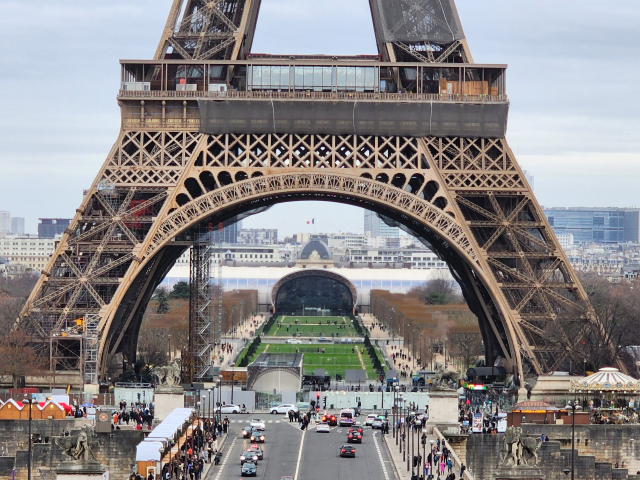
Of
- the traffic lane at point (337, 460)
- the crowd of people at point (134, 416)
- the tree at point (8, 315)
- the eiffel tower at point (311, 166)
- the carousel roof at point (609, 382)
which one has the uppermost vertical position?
the eiffel tower at point (311, 166)

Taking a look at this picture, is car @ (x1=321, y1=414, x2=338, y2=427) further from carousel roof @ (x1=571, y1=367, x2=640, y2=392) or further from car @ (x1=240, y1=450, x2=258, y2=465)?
car @ (x1=240, y1=450, x2=258, y2=465)

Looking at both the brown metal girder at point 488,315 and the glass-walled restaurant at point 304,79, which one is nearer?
the glass-walled restaurant at point 304,79

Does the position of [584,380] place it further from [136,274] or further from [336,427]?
[136,274]

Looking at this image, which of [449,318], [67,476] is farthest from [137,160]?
[449,318]

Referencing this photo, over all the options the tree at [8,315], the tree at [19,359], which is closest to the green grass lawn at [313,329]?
the tree at [8,315]

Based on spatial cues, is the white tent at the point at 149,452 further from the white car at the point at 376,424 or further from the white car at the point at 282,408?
the white car at the point at 282,408

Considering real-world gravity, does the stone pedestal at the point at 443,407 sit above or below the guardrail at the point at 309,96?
below
